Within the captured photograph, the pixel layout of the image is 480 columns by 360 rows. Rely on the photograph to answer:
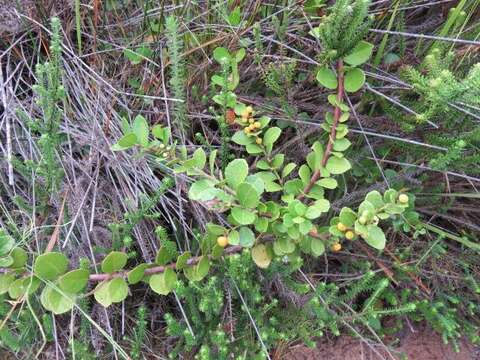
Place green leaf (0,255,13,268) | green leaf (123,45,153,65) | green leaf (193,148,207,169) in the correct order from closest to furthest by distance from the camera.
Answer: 1. green leaf (0,255,13,268)
2. green leaf (193,148,207,169)
3. green leaf (123,45,153,65)

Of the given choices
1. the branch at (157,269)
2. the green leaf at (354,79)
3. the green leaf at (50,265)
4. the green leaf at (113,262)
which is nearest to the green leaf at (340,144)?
the green leaf at (354,79)

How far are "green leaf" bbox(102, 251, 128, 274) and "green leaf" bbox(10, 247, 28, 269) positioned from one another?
181 millimetres

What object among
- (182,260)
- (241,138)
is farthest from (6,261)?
(241,138)

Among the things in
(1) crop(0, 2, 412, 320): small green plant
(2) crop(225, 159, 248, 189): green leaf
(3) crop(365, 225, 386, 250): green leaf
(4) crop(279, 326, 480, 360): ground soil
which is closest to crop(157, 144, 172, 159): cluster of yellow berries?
(1) crop(0, 2, 412, 320): small green plant

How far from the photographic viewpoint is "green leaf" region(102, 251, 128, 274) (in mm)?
1087

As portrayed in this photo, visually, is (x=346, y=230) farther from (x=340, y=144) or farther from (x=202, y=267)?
(x=202, y=267)

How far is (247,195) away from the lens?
1.05m

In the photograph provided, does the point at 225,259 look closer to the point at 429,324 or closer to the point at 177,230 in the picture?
the point at 177,230

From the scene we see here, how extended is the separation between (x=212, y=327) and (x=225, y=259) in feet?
0.77

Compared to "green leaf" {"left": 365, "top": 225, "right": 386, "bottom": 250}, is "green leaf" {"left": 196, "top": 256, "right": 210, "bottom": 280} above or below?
below

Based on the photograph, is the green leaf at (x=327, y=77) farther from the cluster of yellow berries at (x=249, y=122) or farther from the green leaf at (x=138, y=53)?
the green leaf at (x=138, y=53)

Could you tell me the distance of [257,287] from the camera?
1.28 metres

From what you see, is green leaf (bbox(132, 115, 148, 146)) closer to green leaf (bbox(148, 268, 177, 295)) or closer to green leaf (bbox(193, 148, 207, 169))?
green leaf (bbox(193, 148, 207, 169))

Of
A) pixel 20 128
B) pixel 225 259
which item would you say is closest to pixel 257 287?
pixel 225 259
